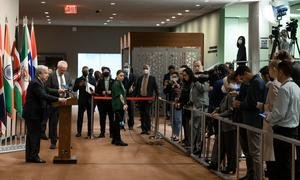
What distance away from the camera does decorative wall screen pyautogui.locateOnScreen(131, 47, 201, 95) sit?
19.0 m

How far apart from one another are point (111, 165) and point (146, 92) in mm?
4488

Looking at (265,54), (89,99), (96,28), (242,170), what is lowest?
(242,170)

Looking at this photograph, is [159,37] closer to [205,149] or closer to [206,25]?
[206,25]

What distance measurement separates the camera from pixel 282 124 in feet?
18.7

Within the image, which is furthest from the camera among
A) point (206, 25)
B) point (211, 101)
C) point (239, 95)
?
point (206, 25)

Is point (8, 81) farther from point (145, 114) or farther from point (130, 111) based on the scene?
point (130, 111)

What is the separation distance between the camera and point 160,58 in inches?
748

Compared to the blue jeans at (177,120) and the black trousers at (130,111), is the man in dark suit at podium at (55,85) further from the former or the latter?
the black trousers at (130,111)

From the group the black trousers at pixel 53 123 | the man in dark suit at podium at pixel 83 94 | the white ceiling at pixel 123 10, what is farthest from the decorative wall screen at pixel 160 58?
the black trousers at pixel 53 123

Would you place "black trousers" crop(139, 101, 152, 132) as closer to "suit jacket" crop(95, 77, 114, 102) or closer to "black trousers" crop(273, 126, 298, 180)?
"suit jacket" crop(95, 77, 114, 102)

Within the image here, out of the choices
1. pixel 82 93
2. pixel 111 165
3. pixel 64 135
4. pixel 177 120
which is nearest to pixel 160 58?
pixel 82 93

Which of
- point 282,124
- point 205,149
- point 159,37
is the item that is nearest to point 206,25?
point 159,37

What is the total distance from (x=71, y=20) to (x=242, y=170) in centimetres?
1787

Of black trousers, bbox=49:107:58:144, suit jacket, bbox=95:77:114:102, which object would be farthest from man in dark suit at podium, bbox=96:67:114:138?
black trousers, bbox=49:107:58:144
